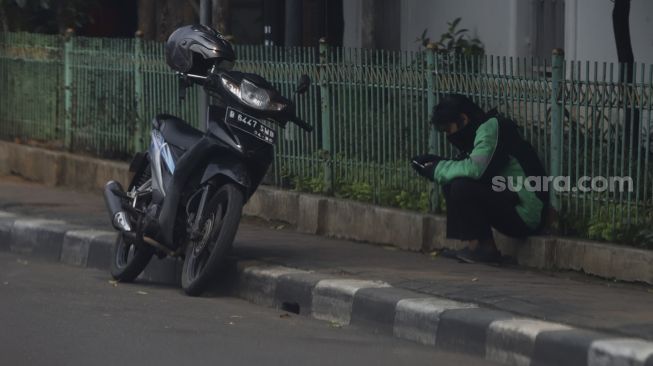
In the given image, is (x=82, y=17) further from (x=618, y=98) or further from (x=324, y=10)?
(x=618, y=98)

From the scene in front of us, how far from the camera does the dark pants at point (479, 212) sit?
27.4 ft

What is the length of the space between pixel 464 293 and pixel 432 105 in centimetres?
203

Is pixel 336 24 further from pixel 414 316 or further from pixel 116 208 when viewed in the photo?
pixel 414 316

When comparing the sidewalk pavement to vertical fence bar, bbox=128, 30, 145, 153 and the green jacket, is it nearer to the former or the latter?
the green jacket

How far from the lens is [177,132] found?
8695 millimetres

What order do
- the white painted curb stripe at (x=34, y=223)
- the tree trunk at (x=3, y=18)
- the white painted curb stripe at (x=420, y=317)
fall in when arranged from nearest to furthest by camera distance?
the white painted curb stripe at (x=420, y=317), the white painted curb stripe at (x=34, y=223), the tree trunk at (x=3, y=18)

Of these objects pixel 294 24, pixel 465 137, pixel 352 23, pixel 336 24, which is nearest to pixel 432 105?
pixel 465 137

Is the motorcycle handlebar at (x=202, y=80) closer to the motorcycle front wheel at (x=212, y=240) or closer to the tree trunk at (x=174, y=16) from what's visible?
the motorcycle front wheel at (x=212, y=240)

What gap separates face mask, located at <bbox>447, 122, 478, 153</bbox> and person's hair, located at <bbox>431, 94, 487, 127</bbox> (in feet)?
0.17

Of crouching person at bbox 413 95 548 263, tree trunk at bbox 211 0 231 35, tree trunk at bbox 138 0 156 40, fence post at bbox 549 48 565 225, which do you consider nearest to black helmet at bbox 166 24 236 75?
crouching person at bbox 413 95 548 263

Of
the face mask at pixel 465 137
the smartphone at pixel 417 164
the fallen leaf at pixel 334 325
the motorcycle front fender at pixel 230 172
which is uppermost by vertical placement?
the face mask at pixel 465 137

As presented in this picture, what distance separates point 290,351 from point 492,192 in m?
2.15

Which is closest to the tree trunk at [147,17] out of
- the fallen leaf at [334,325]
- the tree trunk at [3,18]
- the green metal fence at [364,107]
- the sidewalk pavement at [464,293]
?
the tree trunk at [3,18]

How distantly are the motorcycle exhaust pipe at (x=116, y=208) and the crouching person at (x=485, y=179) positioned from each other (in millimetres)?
1802
